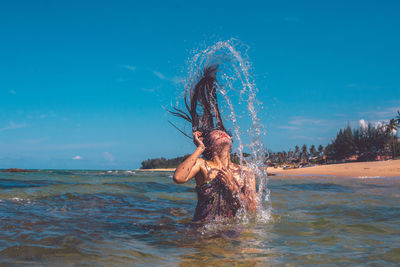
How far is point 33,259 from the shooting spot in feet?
9.71

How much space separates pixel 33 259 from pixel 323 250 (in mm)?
2823

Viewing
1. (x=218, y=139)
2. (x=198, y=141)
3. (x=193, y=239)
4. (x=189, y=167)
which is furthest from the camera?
(x=218, y=139)

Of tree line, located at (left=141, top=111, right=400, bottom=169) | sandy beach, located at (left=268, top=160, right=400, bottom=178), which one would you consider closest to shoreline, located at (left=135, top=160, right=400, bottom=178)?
sandy beach, located at (left=268, top=160, right=400, bottom=178)

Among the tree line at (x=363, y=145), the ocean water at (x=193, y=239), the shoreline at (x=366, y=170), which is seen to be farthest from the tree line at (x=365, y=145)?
the ocean water at (x=193, y=239)

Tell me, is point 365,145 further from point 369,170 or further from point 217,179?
point 217,179

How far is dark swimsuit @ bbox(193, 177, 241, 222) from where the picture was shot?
4.32 metres

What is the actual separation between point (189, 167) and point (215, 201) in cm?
80

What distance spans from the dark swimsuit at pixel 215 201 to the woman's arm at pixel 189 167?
14.6 inches

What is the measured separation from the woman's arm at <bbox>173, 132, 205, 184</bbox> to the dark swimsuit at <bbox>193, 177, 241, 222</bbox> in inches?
14.6

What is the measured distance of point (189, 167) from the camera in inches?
155

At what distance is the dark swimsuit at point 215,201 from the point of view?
4316 millimetres

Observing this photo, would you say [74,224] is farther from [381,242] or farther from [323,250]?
[381,242]

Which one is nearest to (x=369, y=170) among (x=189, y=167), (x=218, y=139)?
(x=218, y=139)

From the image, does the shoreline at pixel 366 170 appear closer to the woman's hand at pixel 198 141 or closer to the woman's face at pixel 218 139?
the woman's face at pixel 218 139
